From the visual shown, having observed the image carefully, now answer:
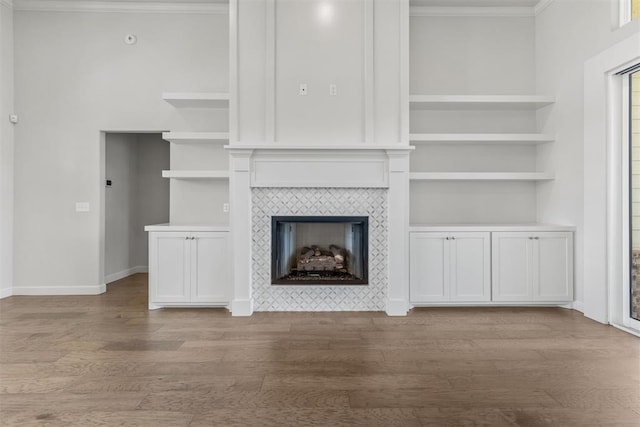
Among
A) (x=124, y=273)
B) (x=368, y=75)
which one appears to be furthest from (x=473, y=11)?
(x=124, y=273)

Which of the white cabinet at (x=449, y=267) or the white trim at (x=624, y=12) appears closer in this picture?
the white trim at (x=624, y=12)

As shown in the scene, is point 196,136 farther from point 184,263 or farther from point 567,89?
point 567,89

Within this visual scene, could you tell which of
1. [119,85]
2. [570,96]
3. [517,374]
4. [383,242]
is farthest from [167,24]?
[517,374]

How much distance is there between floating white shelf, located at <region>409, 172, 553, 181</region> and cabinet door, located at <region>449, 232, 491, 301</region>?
627 mm

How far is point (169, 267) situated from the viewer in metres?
4.14

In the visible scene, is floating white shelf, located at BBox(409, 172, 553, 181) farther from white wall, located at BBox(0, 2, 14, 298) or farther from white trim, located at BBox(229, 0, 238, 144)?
white wall, located at BBox(0, 2, 14, 298)

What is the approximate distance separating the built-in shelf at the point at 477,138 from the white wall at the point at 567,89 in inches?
8.3

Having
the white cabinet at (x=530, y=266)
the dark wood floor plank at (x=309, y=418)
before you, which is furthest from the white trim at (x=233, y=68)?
the white cabinet at (x=530, y=266)

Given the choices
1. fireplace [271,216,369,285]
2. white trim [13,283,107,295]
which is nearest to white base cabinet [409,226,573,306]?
fireplace [271,216,369,285]

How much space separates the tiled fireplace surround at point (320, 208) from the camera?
3998 millimetres

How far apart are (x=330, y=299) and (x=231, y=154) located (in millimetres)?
1718

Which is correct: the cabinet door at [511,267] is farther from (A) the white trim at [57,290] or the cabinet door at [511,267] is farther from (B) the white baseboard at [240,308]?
(A) the white trim at [57,290]

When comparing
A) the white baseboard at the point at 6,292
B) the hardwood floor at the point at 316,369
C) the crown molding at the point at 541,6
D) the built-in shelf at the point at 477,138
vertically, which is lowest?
the hardwood floor at the point at 316,369

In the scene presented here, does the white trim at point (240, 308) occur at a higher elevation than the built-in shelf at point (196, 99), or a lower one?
lower
